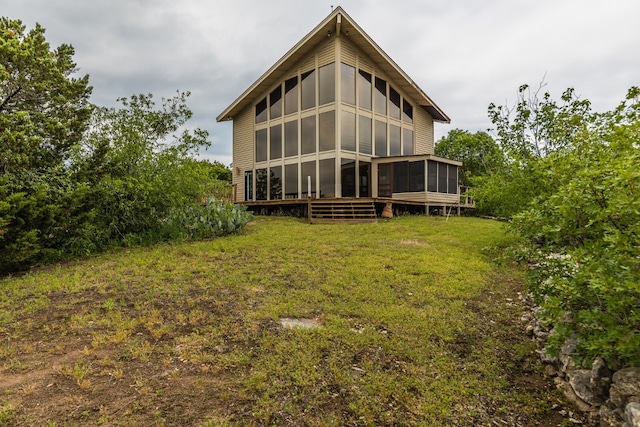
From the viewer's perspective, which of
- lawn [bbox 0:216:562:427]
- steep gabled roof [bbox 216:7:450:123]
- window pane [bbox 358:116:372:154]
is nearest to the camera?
lawn [bbox 0:216:562:427]

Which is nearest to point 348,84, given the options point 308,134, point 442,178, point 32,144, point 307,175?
point 308,134

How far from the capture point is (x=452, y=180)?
54.6 ft

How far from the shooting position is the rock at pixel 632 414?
205cm

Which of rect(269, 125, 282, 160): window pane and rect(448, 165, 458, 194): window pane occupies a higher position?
rect(269, 125, 282, 160): window pane

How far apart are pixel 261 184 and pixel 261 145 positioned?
7.09 ft

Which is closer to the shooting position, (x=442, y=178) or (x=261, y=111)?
(x=442, y=178)

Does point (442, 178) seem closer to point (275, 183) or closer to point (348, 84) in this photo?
point (348, 84)

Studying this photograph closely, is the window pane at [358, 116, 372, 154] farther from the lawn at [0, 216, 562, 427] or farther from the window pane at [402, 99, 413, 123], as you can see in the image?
the lawn at [0, 216, 562, 427]

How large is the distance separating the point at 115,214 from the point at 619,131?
31.6 ft

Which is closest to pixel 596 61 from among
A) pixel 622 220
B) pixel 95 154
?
pixel 622 220

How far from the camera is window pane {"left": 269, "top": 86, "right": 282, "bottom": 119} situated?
693 inches

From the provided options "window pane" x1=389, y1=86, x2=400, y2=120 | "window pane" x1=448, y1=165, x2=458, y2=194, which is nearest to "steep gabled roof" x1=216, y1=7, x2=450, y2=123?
"window pane" x1=389, y1=86, x2=400, y2=120

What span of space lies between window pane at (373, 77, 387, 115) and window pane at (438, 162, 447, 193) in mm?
4015

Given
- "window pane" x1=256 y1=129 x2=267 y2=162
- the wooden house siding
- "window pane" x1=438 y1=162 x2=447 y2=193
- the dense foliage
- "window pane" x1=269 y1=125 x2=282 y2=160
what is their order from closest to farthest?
the dense foliage < "window pane" x1=438 y1=162 x2=447 y2=193 < "window pane" x1=269 y1=125 x2=282 y2=160 < "window pane" x1=256 y1=129 x2=267 y2=162 < the wooden house siding
